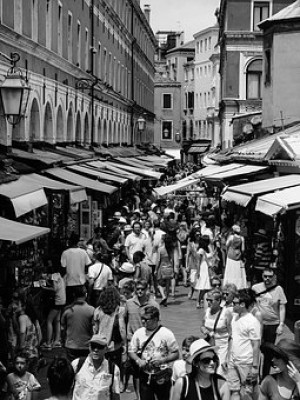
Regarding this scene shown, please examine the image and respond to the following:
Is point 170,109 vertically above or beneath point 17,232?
above

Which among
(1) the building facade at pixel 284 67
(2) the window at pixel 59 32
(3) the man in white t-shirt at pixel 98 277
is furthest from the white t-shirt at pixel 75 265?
(2) the window at pixel 59 32

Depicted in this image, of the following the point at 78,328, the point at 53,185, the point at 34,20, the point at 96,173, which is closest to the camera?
the point at 78,328

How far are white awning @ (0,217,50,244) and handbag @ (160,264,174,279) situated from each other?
6927mm

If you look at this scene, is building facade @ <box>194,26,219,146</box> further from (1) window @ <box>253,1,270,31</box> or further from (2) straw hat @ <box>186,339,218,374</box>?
(2) straw hat @ <box>186,339,218,374</box>

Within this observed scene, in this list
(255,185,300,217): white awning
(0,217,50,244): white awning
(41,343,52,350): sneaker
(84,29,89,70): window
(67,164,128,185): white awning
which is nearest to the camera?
(0,217,50,244): white awning

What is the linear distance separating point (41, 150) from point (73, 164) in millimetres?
955

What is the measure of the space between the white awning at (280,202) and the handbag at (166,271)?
374 cm

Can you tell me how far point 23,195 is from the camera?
14.9 m

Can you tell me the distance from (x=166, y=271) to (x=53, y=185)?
10.6 ft

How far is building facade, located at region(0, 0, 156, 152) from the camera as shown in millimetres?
23656

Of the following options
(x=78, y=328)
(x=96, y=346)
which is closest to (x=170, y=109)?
(x=78, y=328)

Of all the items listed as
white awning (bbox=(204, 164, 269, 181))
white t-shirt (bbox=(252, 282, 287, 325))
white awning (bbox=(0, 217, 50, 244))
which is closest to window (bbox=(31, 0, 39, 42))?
white awning (bbox=(204, 164, 269, 181))

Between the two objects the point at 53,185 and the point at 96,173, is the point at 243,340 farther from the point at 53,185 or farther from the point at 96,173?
the point at 96,173

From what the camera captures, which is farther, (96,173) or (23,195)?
(96,173)
